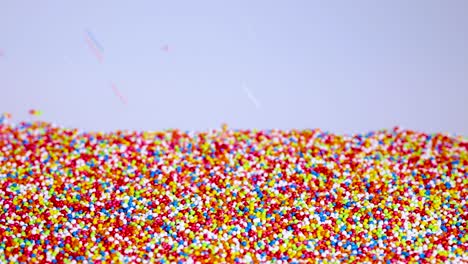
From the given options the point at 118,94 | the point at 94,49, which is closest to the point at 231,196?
the point at 118,94

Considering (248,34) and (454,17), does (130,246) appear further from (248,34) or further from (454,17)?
(454,17)

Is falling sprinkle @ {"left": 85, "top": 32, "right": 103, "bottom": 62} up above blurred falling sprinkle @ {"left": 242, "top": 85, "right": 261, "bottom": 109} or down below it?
above

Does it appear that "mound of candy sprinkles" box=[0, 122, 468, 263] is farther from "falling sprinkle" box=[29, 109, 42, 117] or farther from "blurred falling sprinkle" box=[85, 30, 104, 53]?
"blurred falling sprinkle" box=[85, 30, 104, 53]

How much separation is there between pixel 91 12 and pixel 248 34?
0.88 metres

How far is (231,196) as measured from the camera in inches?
110

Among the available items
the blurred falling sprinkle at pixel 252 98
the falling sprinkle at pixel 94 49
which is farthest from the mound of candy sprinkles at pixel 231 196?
the falling sprinkle at pixel 94 49

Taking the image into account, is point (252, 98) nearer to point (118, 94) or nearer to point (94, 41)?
point (118, 94)

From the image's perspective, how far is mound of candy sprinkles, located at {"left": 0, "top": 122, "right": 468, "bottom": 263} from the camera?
2.50 meters

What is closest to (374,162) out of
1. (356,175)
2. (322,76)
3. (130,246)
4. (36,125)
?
(356,175)

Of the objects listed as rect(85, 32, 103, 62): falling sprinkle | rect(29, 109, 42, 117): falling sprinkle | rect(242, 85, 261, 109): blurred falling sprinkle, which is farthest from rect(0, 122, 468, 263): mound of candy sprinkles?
rect(85, 32, 103, 62): falling sprinkle

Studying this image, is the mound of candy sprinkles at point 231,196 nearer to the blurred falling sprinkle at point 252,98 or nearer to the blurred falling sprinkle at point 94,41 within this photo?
the blurred falling sprinkle at point 252,98

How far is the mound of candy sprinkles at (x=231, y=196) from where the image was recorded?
8.20 feet

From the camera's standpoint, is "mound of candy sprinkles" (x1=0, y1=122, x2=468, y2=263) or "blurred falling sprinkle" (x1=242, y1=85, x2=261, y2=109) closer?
"mound of candy sprinkles" (x1=0, y1=122, x2=468, y2=263)

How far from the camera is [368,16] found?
3242 mm
